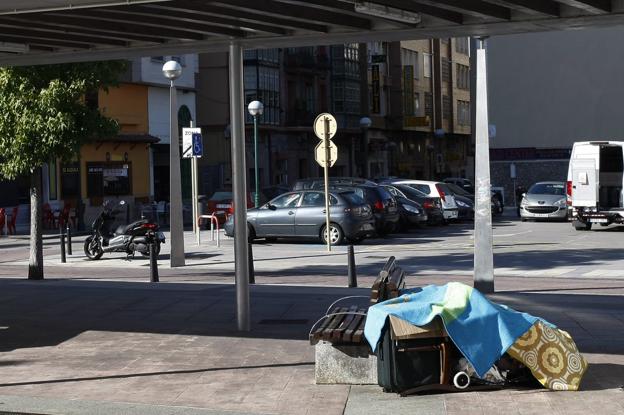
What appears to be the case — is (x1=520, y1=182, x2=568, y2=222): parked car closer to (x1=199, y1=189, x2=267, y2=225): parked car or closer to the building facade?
(x1=199, y1=189, x2=267, y2=225): parked car

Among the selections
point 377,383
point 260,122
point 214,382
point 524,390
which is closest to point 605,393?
point 524,390

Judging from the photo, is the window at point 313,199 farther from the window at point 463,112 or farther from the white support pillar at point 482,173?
the window at point 463,112

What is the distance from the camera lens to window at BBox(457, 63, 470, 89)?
281ft

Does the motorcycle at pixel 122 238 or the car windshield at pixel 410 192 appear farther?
the car windshield at pixel 410 192

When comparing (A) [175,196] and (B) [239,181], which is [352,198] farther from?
(B) [239,181]

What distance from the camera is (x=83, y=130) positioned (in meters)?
19.1

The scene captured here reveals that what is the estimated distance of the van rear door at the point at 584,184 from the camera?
32844 millimetres

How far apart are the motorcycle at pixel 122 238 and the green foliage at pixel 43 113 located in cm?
485

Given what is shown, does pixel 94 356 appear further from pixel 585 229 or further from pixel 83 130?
pixel 585 229

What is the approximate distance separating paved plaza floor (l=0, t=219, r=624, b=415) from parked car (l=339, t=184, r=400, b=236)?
10026 millimetres

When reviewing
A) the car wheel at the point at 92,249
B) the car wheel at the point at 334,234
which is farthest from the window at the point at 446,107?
the car wheel at the point at 92,249

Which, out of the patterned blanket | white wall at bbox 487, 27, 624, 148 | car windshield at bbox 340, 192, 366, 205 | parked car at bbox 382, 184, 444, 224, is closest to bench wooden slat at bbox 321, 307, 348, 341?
the patterned blanket

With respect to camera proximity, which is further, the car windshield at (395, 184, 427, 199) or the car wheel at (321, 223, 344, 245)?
the car windshield at (395, 184, 427, 199)

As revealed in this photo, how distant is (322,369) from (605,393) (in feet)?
8.26
